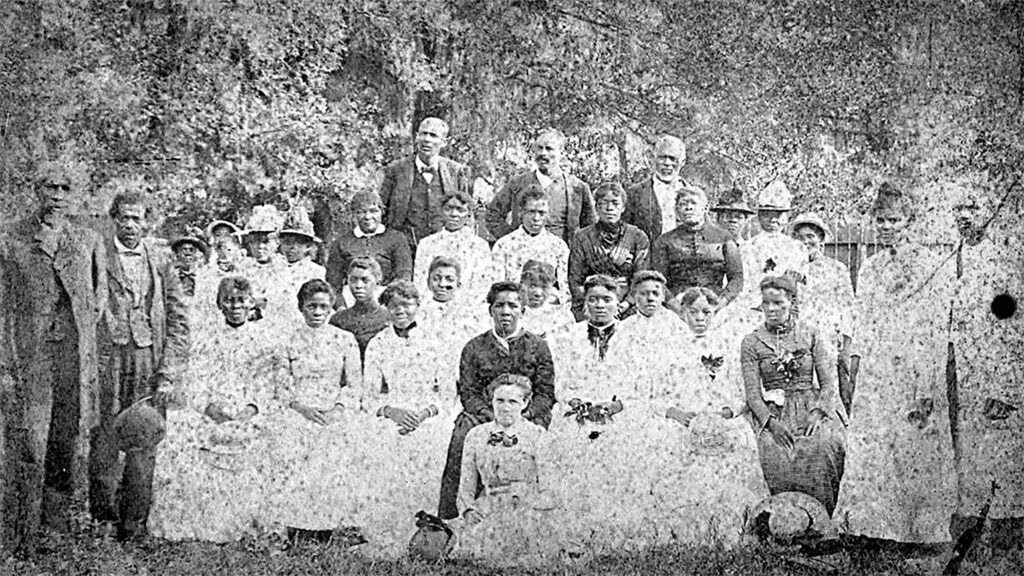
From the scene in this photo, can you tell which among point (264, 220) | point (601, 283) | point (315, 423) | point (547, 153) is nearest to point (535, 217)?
point (547, 153)

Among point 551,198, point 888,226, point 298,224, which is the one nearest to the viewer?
point 298,224

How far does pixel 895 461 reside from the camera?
5930 mm

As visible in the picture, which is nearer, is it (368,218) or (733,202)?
(368,218)

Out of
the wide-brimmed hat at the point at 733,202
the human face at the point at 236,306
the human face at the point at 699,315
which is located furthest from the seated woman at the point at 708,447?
the human face at the point at 236,306

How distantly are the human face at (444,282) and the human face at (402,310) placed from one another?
0.39ft

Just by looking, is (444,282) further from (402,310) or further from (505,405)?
(505,405)

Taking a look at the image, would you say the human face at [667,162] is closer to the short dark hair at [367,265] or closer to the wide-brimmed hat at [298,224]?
the short dark hair at [367,265]

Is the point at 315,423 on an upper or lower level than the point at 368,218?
lower

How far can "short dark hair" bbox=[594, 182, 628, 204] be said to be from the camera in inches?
233

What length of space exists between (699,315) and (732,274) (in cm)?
28

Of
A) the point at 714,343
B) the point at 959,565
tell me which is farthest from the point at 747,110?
the point at 959,565

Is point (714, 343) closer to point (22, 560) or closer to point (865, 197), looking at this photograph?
point (865, 197)

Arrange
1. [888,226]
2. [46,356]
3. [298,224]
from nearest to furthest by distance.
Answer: [46,356]
[298,224]
[888,226]

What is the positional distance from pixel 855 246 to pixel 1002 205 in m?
0.86
